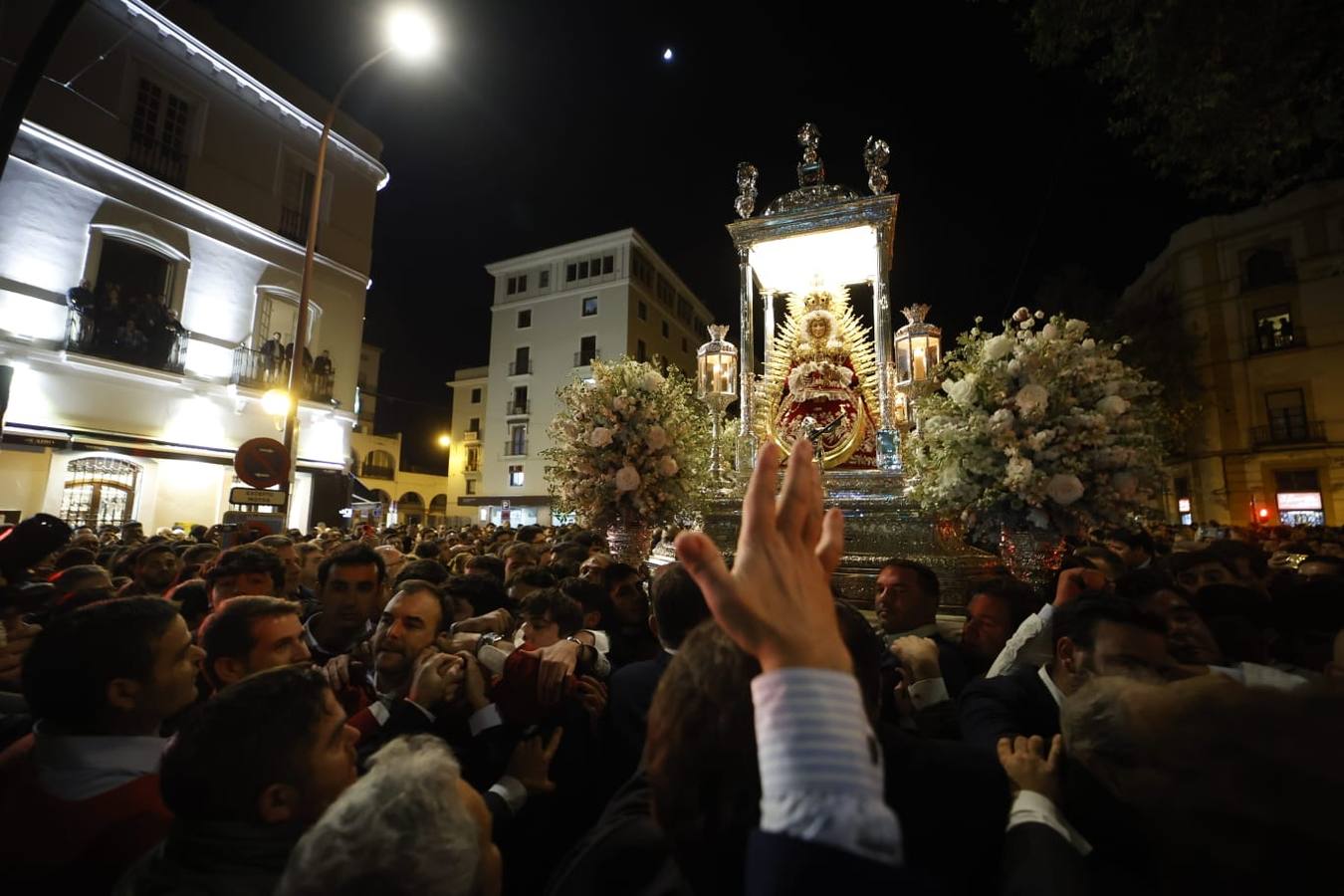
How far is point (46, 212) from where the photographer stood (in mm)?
12023

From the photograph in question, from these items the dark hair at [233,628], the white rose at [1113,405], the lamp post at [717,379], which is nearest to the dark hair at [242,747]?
the dark hair at [233,628]

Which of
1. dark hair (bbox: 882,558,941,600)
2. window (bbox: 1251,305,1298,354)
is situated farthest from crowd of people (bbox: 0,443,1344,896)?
window (bbox: 1251,305,1298,354)

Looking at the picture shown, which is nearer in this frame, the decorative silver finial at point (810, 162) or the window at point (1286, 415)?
the decorative silver finial at point (810, 162)

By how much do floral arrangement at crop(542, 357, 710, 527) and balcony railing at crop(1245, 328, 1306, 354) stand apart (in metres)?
28.4

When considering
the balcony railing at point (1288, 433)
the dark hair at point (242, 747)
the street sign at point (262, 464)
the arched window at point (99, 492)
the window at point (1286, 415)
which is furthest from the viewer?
the window at point (1286, 415)

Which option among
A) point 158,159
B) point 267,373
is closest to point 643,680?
point 267,373

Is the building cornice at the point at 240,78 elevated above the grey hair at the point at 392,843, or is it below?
above

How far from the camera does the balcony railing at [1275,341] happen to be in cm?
2311

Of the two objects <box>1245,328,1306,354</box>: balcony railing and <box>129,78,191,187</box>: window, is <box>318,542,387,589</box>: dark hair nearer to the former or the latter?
<box>129,78,191,187</box>: window

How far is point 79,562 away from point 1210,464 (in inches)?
1303

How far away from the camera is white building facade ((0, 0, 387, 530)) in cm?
1173

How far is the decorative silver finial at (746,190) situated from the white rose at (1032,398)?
168 inches

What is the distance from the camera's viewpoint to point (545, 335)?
114ft

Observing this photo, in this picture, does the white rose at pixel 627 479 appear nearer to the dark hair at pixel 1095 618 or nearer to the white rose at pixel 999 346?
the white rose at pixel 999 346
